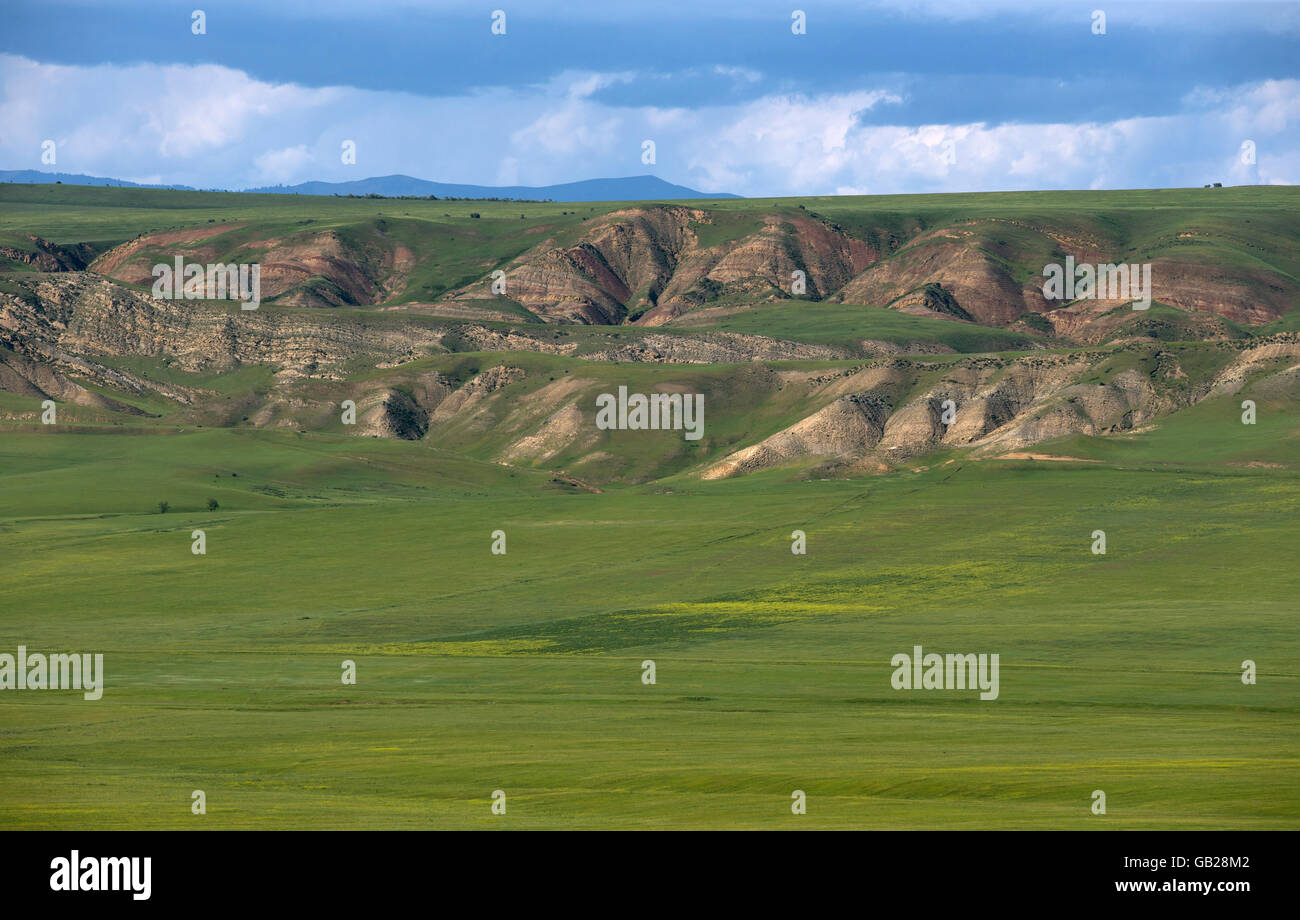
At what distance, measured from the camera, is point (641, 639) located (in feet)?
229

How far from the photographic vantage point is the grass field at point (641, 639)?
3522 centimetres

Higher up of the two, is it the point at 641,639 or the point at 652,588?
the point at 652,588

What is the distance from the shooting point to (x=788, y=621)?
7475cm

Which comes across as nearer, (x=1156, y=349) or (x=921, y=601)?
(x=921, y=601)

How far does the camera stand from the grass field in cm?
3522

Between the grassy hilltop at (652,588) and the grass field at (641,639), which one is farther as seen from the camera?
the grassy hilltop at (652,588)

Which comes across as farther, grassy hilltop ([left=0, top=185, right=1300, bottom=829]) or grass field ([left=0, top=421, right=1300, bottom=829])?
grassy hilltop ([left=0, top=185, right=1300, bottom=829])
